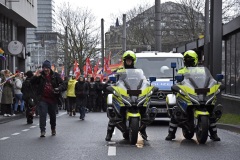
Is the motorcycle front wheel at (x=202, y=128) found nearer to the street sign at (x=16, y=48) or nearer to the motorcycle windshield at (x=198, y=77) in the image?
the motorcycle windshield at (x=198, y=77)

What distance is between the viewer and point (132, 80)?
1235 centimetres

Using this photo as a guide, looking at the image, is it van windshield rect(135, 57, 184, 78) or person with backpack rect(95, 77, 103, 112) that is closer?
van windshield rect(135, 57, 184, 78)

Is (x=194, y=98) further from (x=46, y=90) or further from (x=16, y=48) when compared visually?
(x=16, y=48)

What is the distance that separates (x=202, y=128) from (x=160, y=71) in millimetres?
7330

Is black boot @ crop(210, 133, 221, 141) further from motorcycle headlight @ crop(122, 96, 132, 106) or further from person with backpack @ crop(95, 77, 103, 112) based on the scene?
person with backpack @ crop(95, 77, 103, 112)

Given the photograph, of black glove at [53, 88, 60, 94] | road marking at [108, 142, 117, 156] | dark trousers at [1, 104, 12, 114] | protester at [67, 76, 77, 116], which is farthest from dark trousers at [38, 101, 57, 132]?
protester at [67, 76, 77, 116]

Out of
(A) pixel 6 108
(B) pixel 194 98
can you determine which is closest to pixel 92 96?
(A) pixel 6 108

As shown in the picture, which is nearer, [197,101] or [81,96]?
[197,101]

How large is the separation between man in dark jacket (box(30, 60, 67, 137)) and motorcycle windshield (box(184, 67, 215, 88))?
3579 mm

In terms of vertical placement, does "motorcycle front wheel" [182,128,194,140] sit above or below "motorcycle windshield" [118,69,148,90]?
below

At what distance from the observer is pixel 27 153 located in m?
11.2

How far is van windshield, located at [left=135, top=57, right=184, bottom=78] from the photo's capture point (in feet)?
61.4

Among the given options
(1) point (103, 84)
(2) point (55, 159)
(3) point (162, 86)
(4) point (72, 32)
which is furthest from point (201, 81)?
(4) point (72, 32)

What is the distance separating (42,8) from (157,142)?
125m
